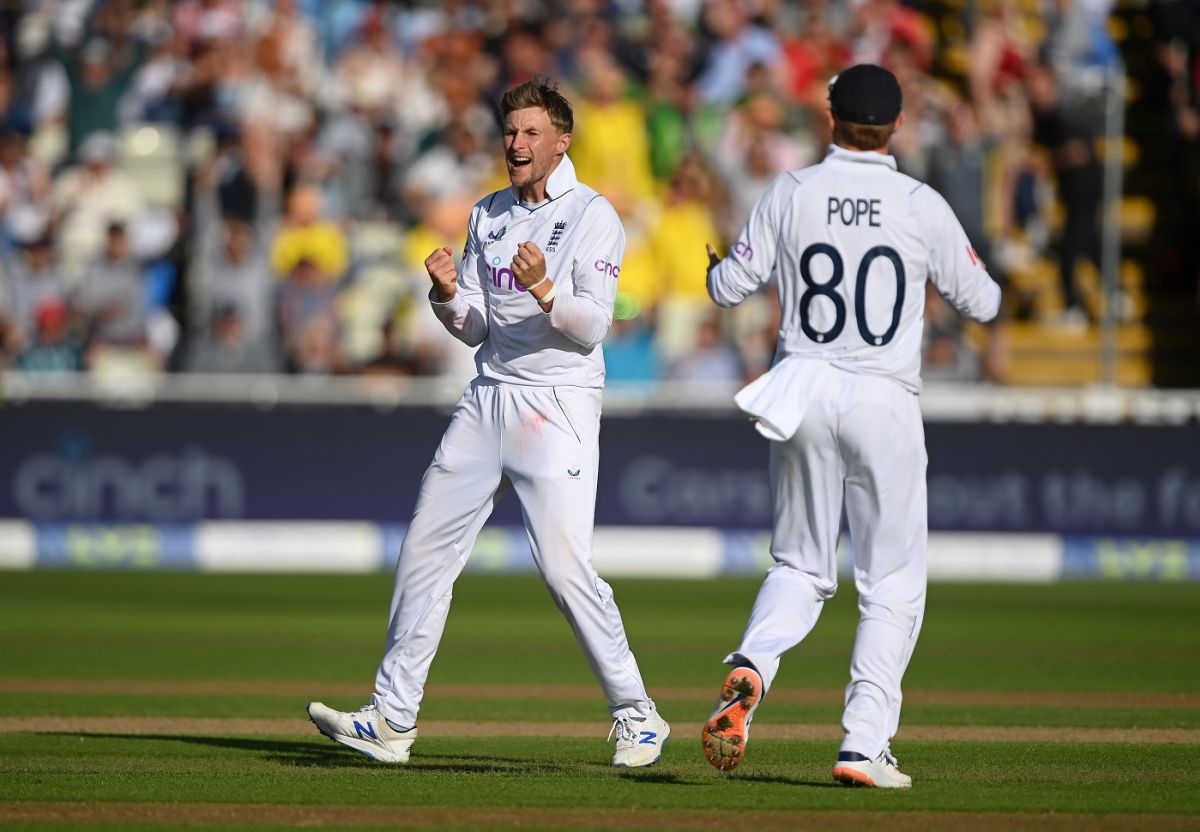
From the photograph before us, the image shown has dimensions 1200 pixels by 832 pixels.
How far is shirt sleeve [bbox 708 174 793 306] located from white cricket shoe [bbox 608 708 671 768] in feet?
5.23

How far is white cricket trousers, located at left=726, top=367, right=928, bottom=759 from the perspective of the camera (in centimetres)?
650

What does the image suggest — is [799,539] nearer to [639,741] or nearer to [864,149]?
[639,741]

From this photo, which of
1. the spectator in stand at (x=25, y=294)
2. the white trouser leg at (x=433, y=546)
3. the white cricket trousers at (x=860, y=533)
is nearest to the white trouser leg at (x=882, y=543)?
the white cricket trousers at (x=860, y=533)

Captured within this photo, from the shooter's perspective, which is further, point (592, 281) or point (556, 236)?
point (556, 236)

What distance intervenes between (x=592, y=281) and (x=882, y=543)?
4.47 ft

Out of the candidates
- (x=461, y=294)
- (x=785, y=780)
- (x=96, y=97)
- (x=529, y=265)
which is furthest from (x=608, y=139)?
(x=785, y=780)

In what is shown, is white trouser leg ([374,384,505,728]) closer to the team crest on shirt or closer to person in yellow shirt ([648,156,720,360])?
the team crest on shirt

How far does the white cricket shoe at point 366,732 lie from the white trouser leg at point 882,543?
1.69 meters

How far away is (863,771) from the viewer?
6.43 m

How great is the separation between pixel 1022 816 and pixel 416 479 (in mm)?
11028

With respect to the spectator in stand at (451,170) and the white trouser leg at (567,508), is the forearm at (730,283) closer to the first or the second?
the white trouser leg at (567,508)

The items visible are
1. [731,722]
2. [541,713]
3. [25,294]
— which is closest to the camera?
[731,722]

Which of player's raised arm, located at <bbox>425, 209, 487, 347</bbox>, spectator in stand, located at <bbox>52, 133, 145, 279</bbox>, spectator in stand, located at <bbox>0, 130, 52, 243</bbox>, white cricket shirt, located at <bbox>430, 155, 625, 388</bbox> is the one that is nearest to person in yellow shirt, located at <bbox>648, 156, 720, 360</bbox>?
spectator in stand, located at <bbox>52, 133, 145, 279</bbox>

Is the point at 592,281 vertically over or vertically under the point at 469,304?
over
